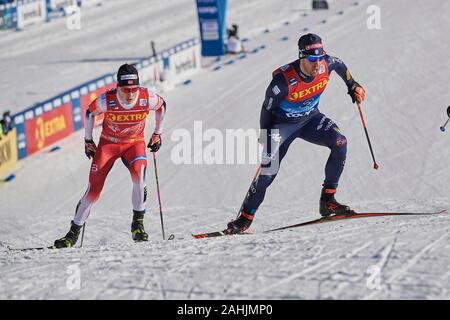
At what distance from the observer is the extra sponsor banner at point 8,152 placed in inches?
520

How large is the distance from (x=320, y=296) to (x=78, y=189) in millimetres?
7448

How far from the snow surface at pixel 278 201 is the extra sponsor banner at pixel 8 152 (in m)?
0.29

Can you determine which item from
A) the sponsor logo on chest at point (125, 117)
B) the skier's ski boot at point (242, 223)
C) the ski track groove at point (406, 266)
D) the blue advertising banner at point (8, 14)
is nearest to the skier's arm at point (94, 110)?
the sponsor logo on chest at point (125, 117)

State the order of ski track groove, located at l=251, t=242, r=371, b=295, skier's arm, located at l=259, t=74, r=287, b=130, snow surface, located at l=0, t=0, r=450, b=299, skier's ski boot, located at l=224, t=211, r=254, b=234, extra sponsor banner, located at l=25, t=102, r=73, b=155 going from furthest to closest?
extra sponsor banner, located at l=25, t=102, r=73, b=155 → skier's ski boot, located at l=224, t=211, r=254, b=234 → skier's arm, located at l=259, t=74, r=287, b=130 → snow surface, located at l=0, t=0, r=450, b=299 → ski track groove, located at l=251, t=242, r=371, b=295

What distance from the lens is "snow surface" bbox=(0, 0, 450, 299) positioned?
6.21 meters

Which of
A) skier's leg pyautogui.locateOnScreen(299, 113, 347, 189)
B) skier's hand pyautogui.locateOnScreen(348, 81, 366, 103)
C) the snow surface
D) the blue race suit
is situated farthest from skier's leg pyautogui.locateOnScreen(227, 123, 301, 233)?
skier's hand pyautogui.locateOnScreen(348, 81, 366, 103)

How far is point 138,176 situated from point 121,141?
405mm

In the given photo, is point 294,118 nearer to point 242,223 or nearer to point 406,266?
point 242,223

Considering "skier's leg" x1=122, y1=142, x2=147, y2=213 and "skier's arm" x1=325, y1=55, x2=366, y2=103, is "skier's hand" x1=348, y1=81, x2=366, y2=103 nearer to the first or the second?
"skier's arm" x1=325, y1=55, x2=366, y2=103

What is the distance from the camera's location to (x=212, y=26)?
22453 mm

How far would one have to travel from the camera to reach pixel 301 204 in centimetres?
1140

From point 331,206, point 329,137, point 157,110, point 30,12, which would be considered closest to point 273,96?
point 329,137

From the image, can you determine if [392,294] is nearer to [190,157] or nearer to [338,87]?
[190,157]

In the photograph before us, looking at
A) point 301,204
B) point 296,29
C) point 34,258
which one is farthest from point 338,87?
point 34,258
